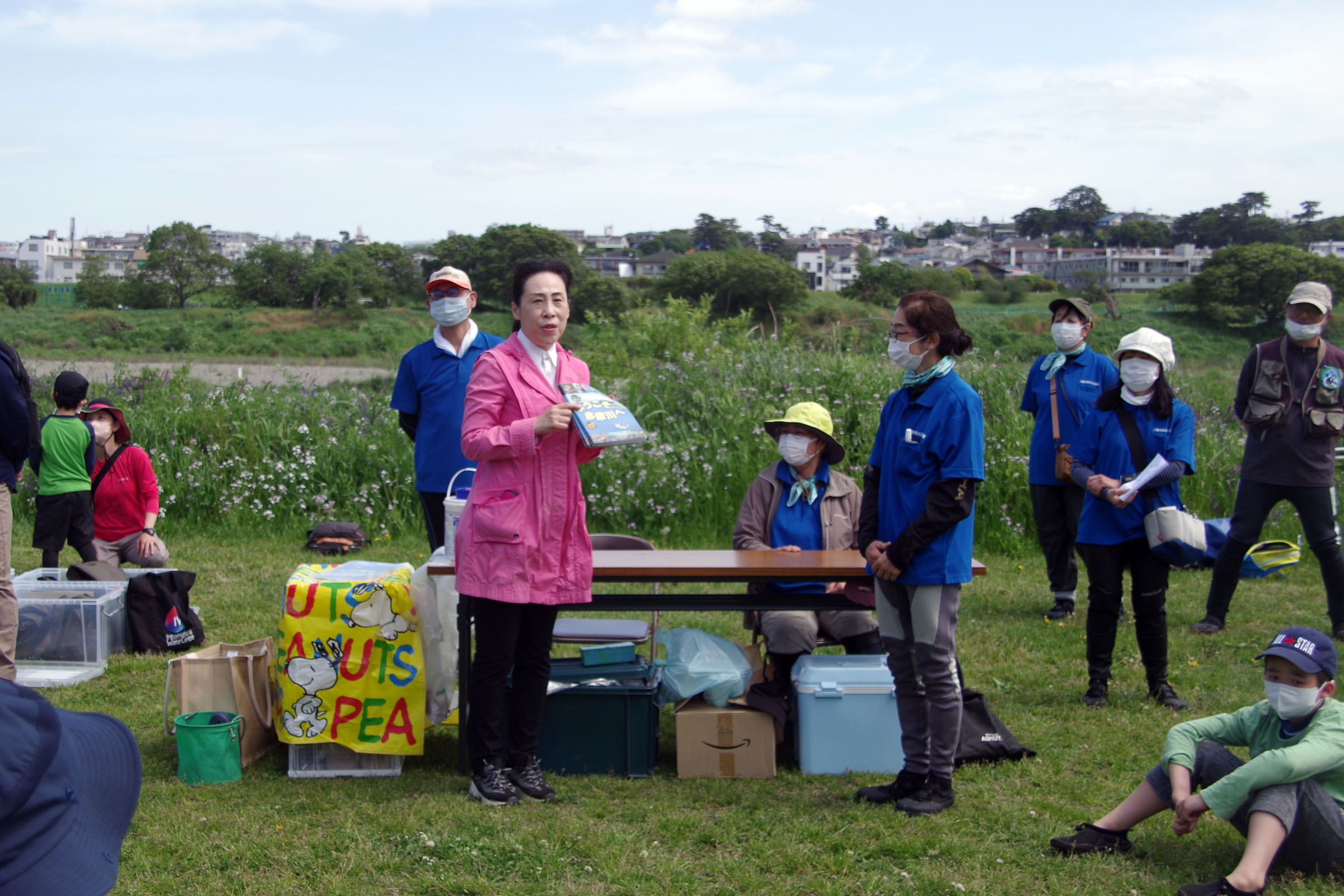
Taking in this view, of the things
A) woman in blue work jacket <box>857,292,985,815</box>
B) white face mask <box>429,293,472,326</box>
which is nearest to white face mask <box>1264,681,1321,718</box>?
woman in blue work jacket <box>857,292,985,815</box>

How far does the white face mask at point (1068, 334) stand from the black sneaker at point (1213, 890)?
3539mm

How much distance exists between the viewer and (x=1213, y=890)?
3115 millimetres

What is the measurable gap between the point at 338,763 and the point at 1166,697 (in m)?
A: 3.76

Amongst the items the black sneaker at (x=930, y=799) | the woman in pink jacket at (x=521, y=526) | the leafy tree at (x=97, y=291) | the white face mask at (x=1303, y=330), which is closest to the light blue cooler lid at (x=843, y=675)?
the black sneaker at (x=930, y=799)

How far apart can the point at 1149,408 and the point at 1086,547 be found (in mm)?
737

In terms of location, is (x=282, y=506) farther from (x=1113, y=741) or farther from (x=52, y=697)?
(x=1113, y=741)

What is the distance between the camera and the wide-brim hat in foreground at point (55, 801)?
1711 millimetres

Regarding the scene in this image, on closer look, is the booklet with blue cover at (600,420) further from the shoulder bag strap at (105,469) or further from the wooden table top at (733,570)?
the shoulder bag strap at (105,469)

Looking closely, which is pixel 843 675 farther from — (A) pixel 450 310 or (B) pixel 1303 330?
(B) pixel 1303 330

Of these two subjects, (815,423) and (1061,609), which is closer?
(815,423)

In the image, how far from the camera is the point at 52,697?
513 centimetres

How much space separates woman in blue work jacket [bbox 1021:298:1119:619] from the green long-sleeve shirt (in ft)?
8.34

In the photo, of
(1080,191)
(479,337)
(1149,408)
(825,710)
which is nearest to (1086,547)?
(1149,408)

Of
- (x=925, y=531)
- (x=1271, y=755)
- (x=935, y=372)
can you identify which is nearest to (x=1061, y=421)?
(x=935, y=372)
